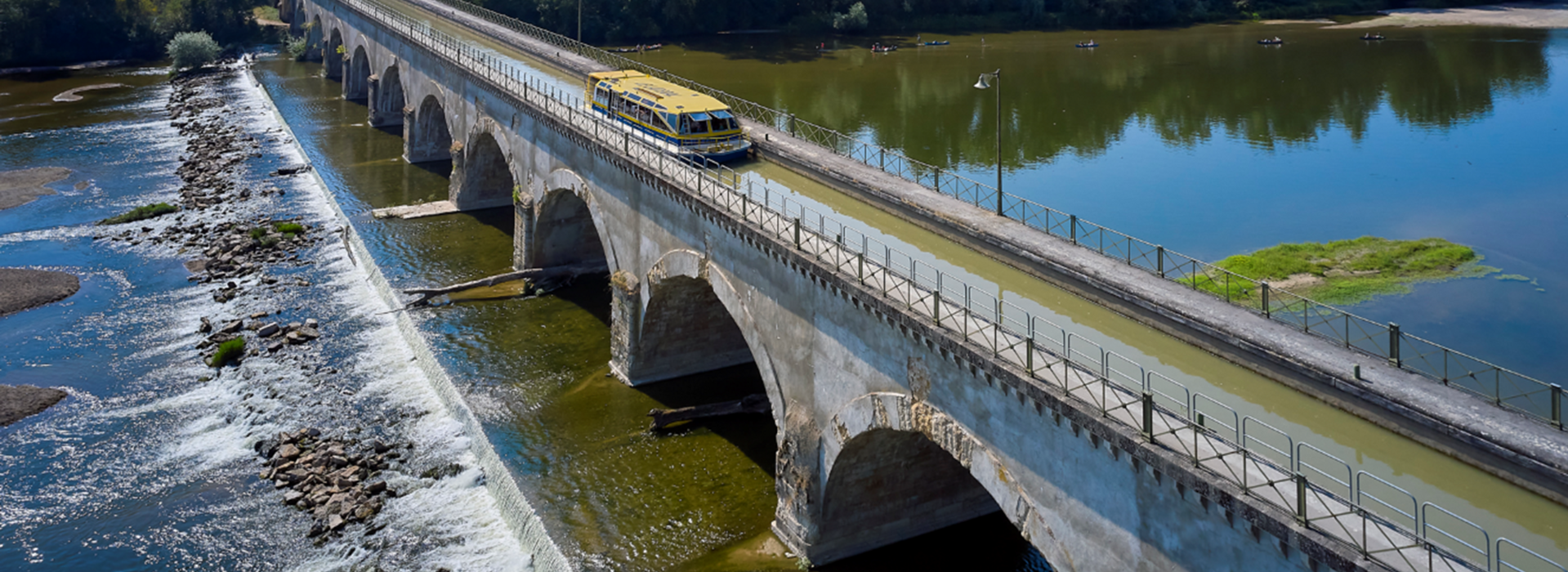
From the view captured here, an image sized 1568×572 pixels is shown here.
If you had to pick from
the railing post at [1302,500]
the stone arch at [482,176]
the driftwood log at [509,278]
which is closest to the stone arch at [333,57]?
the stone arch at [482,176]

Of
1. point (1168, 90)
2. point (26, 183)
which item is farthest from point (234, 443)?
point (1168, 90)

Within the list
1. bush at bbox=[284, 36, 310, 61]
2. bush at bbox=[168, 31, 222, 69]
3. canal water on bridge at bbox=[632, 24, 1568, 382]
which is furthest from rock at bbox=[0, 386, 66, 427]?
bush at bbox=[284, 36, 310, 61]

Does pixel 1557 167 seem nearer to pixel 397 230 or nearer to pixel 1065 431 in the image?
pixel 1065 431

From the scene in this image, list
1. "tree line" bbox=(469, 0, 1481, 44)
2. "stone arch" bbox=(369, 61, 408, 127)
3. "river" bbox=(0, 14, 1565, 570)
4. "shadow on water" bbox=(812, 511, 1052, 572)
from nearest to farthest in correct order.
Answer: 1. "shadow on water" bbox=(812, 511, 1052, 572)
2. "river" bbox=(0, 14, 1565, 570)
3. "stone arch" bbox=(369, 61, 408, 127)
4. "tree line" bbox=(469, 0, 1481, 44)

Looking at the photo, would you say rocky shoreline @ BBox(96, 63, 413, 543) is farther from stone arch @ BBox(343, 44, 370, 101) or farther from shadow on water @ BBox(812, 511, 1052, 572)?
shadow on water @ BBox(812, 511, 1052, 572)

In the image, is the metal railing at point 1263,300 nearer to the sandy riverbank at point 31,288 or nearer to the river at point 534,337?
the river at point 534,337
